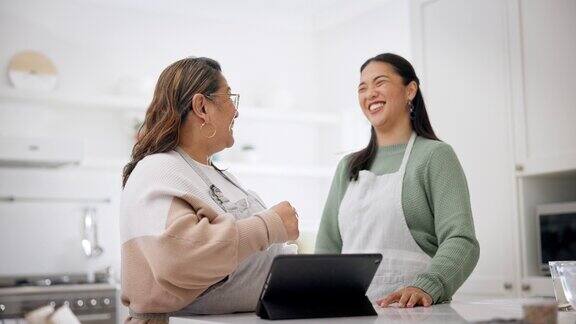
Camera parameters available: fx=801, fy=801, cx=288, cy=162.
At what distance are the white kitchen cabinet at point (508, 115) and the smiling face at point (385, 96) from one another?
109cm

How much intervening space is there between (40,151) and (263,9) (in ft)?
6.58

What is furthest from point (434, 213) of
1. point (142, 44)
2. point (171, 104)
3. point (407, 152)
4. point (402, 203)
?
point (142, 44)

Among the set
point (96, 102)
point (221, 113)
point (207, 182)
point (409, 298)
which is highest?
point (96, 102)

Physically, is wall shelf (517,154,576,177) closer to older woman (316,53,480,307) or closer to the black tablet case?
older woman (316,53,480,307)

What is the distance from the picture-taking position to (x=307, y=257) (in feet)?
5.06

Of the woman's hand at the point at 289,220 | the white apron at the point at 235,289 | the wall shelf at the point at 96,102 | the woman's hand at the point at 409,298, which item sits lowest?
the woman's hand at the point at 409,298

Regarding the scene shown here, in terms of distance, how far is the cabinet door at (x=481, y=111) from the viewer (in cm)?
366

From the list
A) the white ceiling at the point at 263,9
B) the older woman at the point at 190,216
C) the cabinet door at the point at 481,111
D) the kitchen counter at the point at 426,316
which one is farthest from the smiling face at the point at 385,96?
the white ceiling at the point at 263,9

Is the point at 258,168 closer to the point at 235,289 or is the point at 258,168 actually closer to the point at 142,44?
the point at 142,44

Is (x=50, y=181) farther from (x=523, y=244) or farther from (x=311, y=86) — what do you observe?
(x=523, y=244)

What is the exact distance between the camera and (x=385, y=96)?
8.37ft

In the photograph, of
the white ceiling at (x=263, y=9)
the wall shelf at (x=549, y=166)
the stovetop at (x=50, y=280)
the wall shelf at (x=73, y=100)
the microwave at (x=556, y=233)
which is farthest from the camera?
the white ceiling at (x=263, y=9)

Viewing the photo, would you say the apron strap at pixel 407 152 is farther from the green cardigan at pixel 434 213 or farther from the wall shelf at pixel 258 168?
the wall shelf at pixel 258 168

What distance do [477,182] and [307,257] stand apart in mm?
2422
